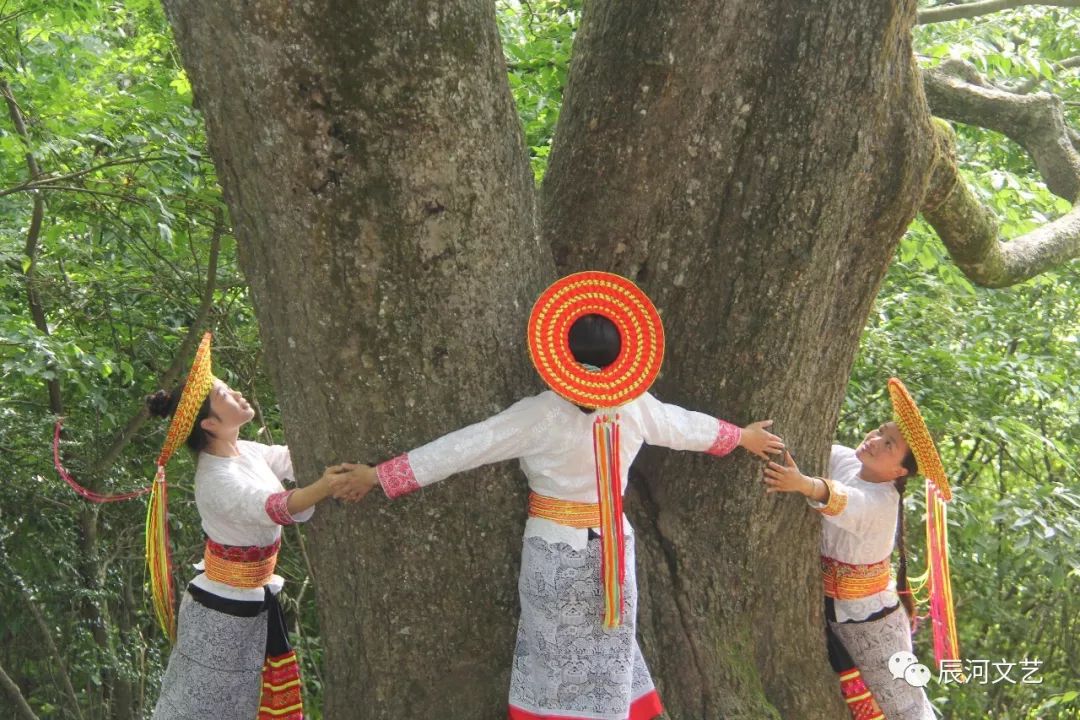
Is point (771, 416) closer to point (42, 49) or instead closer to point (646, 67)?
point (646, 67)

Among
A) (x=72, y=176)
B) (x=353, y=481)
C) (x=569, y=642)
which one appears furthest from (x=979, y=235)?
(x=72, y=176)

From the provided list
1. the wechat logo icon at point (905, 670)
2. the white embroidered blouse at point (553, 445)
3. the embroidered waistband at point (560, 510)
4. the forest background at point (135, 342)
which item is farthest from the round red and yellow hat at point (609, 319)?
the forest background at point (135, 342)

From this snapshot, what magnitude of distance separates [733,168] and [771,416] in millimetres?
672

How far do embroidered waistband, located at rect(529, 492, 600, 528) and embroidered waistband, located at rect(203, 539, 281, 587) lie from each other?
91 centimetres

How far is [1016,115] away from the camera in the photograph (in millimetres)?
3953

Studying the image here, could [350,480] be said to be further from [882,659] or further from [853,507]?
[882,659]

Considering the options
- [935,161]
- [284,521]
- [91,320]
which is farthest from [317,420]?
[91,320]

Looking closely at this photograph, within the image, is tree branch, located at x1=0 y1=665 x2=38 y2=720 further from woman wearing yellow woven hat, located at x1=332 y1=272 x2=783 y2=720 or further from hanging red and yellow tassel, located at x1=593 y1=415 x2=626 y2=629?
hanging red and yellow tassel, located at x1=593 y1=415 x2=626 y2=629

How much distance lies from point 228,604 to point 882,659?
2.00m

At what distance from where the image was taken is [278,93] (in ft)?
7.03

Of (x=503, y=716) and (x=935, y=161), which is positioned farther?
(x=935, y=161)

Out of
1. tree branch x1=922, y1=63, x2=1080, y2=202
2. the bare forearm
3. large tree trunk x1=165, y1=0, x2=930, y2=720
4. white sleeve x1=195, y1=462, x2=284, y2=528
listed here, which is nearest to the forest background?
tree branch x1=922, y1=63, x2=1080, y2=202

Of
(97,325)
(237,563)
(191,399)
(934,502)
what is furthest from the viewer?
(97,325)

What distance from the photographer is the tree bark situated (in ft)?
7.09
